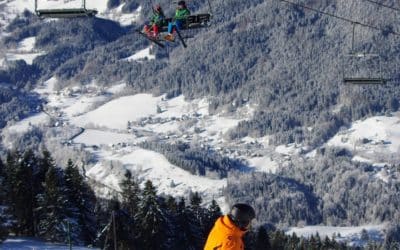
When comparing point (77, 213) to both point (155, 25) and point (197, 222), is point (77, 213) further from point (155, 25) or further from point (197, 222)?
point (155, 25)

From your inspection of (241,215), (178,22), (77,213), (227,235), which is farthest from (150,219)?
(241,215)

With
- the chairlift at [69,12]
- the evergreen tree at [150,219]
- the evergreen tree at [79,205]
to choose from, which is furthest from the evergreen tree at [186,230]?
the chairlift at [69,12]

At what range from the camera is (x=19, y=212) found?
64.1 meters

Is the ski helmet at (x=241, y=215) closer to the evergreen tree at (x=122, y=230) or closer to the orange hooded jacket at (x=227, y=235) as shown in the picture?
the orange hooded jacket at (x=227, y=235)

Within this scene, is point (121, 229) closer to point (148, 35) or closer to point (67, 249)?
point (67, 249)

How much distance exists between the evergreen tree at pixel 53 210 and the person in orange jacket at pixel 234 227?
44.9 metres

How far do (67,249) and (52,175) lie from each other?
25.8 feet

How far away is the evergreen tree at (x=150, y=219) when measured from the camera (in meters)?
64.1

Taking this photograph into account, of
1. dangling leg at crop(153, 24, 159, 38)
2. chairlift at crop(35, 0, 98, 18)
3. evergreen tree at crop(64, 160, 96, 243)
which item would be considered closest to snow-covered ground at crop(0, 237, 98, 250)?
evergreen tree at crop(64, 160, 96, 243)

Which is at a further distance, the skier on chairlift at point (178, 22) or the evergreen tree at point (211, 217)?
the evergreen tree at point (211, 217)

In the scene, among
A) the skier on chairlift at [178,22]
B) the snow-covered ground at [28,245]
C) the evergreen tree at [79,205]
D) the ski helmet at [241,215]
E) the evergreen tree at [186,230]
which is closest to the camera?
→ the ski helmet at [241,215]

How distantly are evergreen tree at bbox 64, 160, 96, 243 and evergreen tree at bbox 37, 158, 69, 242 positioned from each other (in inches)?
27.6

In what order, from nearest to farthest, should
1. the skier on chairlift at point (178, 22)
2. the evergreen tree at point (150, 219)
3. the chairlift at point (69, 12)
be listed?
the chairlift at point (69, 12) → the skier on chairlift at point (178, 22) → the evergreen tree at point (150, 219)

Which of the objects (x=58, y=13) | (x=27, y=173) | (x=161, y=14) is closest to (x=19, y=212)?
(x=27, y=173)
